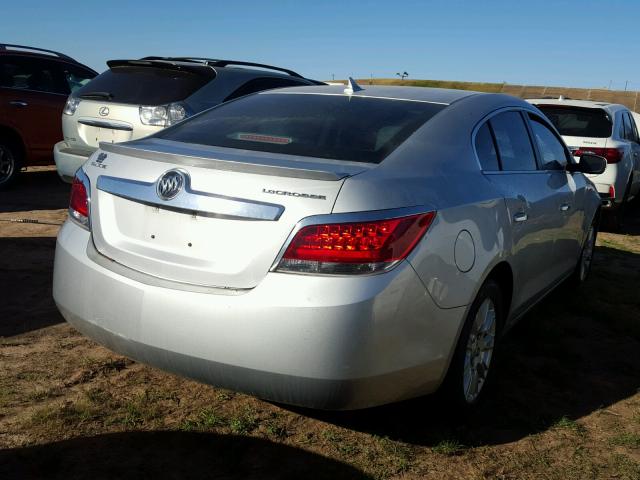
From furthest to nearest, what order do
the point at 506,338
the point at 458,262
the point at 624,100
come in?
the point at 624,100 < the point at 506,338 < the point at 458,262

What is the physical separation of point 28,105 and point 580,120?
276 inches

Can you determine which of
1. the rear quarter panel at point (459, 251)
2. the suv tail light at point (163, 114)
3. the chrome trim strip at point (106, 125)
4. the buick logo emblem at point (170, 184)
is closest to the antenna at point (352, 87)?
the rear quarter panel at point (459, 251)

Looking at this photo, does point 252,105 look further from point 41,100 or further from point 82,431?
point 41,100

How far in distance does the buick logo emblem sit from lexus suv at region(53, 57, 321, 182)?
430 cm

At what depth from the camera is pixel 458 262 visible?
9.96 ft

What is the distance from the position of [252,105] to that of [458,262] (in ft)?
5.06

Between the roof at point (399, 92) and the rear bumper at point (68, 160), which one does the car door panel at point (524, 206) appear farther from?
the rear bumper at point (68, 160)

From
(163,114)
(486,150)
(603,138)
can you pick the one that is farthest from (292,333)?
(603,138)

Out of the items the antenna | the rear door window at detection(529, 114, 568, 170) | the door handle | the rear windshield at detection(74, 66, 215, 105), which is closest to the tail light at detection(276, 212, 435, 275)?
the door handle

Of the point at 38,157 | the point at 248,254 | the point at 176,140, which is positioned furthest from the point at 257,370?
the point at 38,157

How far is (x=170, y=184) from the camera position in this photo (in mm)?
2867

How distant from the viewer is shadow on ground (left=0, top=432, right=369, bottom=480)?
2844mm

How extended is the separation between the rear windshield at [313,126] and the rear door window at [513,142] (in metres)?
0.49

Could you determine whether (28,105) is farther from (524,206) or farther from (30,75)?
(524,206)
